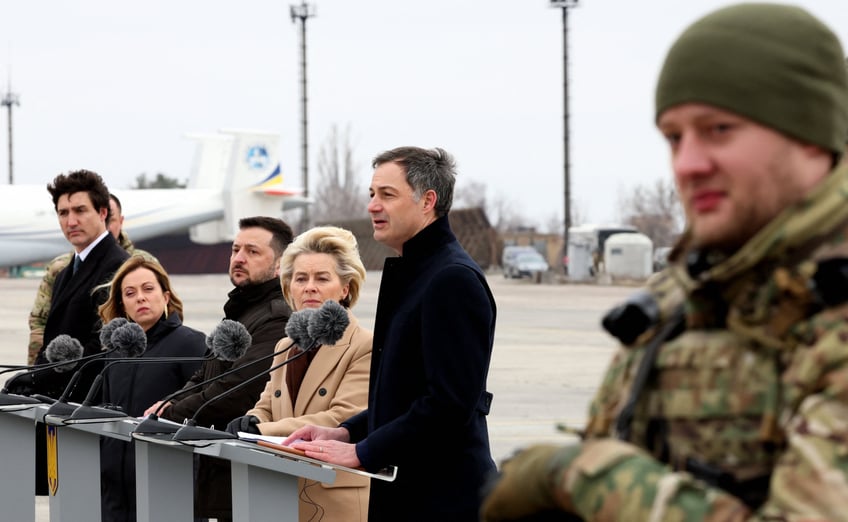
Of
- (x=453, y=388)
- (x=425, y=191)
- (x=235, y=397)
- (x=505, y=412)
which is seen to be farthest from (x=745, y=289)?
(x=505, y=412)

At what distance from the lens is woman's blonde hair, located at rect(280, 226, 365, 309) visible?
4.06 meters

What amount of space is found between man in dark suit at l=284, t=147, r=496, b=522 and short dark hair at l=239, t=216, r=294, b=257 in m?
1.39

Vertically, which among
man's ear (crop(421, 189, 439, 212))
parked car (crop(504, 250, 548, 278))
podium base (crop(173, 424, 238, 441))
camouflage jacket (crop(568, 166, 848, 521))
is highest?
man's ear (crop(421, 189, 439, 212))

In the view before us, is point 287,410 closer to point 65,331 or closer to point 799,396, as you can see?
point 65,331

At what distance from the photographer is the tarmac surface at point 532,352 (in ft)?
32.6

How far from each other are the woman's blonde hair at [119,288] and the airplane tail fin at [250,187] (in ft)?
165

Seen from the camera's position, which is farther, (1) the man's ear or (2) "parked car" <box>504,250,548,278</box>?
(2) "parked car" <box>504,250,548,278</box>

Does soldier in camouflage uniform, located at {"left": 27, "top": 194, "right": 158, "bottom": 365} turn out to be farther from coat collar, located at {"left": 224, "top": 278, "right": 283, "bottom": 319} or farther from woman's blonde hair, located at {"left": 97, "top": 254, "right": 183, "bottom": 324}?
coat collar, located at {"left": 224, "top": 278, "right": 283, "bottom": 319}

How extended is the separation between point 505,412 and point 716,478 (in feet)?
31.7

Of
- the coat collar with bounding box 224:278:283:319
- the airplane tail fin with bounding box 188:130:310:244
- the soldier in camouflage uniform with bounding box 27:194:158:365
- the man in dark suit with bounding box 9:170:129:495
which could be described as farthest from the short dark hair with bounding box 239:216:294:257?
the airplane tail fin with bounding box 188:130:310:244

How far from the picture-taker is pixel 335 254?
407 centimetres

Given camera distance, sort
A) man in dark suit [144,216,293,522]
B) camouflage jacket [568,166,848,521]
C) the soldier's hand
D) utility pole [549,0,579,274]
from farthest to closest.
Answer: utility pole [549,0,579,274]
man in dark suit [144,216,293,522]
the soldier's hand
camouflage jacket [568,166,848,521]

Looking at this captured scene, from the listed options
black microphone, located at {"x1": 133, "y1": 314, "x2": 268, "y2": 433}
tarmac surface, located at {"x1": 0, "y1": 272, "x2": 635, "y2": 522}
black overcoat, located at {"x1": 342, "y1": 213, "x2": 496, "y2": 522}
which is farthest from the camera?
tarmac surface, located at {"x1": 0, "y1": 272, "x2": 635, "y2": 522}

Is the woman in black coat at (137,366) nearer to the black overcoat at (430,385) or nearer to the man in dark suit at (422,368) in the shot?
the man in dark suit at (422,368)
